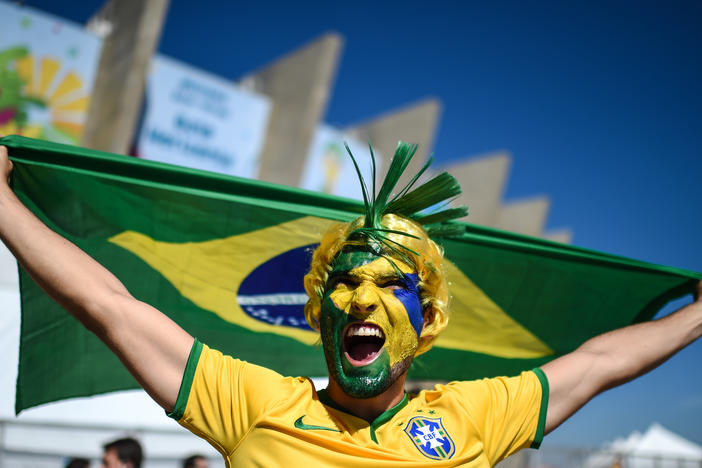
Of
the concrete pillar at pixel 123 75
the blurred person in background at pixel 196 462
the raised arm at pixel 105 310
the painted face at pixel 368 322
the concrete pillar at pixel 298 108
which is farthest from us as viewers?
the concrete pillar at pixel 298 108

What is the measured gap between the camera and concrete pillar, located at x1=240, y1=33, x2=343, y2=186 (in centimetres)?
1488

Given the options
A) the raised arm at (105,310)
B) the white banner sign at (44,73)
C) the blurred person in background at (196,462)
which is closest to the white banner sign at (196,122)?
the white banner sign at (44,73)

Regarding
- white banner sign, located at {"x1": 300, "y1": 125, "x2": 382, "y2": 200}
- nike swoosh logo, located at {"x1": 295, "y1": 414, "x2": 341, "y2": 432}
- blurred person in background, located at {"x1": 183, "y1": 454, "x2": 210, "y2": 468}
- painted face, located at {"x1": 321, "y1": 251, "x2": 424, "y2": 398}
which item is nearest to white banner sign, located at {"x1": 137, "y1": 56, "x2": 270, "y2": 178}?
white banner sign, located at {"x1": 300, "y1": 125, "x2": 382, "y2": 200}

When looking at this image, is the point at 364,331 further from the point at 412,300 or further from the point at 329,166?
the point at 329,166

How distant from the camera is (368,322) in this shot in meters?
Result: 1.94

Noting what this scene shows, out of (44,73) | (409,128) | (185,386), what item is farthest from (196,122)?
(185,386)

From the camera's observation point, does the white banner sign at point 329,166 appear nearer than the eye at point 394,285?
No

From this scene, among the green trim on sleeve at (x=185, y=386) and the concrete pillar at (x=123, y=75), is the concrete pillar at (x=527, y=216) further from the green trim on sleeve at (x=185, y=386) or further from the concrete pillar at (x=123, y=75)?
the green trim on sleeve at (x=185, y=386)

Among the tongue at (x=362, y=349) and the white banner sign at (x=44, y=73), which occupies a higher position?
the white banner sign at (x=44, y=73)

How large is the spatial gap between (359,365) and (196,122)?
40.1 ft

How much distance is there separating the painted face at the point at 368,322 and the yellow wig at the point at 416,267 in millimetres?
78

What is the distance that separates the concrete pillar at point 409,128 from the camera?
18625 millimetres

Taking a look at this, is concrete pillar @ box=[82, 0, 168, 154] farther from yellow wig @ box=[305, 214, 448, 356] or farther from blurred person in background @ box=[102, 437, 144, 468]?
yellow wig @ box=[305, 214, 448, 356]

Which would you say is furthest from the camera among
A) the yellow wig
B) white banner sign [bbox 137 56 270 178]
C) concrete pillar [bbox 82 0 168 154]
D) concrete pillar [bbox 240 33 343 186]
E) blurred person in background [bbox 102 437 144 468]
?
concrete pillar [bbox 240 33 343 186]
